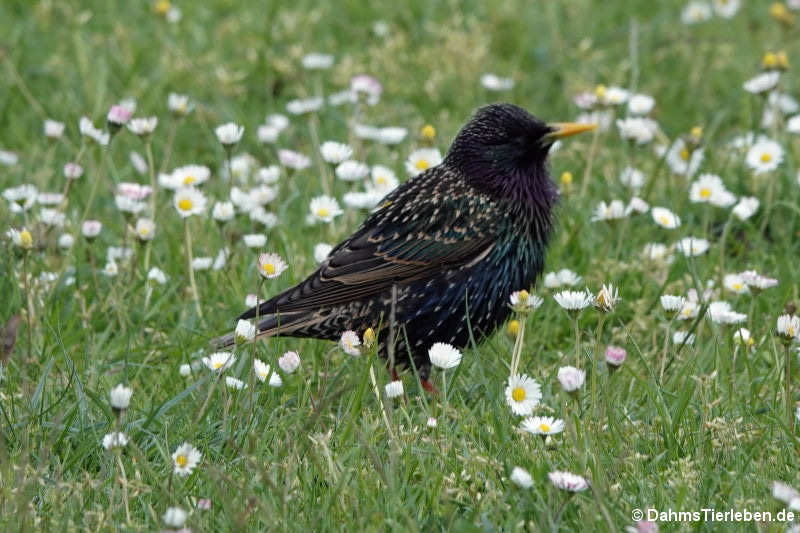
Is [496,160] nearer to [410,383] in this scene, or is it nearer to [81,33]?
[410,383]

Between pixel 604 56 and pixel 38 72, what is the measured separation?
3202 mm

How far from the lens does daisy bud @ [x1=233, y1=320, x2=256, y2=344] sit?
11.9 feet

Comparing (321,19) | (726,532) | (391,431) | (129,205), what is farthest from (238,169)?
(726,532)

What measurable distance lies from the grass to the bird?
154 mm

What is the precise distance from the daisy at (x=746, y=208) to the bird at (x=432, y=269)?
932 millimetres

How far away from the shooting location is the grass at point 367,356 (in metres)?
3.31

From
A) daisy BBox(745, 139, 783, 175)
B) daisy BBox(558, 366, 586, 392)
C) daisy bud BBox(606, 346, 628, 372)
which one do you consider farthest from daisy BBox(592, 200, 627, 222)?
daisy BBox(558, 366, 586, 392)

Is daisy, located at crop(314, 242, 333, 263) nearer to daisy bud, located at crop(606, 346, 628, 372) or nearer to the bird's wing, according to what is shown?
the bird's wing

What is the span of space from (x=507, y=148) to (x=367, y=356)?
3.20ft

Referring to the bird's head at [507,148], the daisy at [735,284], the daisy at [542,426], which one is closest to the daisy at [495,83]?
the bird's head at [507,148]

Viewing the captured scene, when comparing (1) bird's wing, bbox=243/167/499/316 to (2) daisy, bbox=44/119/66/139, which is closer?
(1) bird's wing, bbox=243/167/499/316

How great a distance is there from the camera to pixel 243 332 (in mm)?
3682

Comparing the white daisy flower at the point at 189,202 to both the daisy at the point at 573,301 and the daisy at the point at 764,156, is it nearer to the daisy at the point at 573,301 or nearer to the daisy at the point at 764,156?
the daisy at the point at 573,301

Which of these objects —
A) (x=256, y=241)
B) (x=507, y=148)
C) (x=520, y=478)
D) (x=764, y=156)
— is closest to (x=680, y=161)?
(x=764, y=156)
